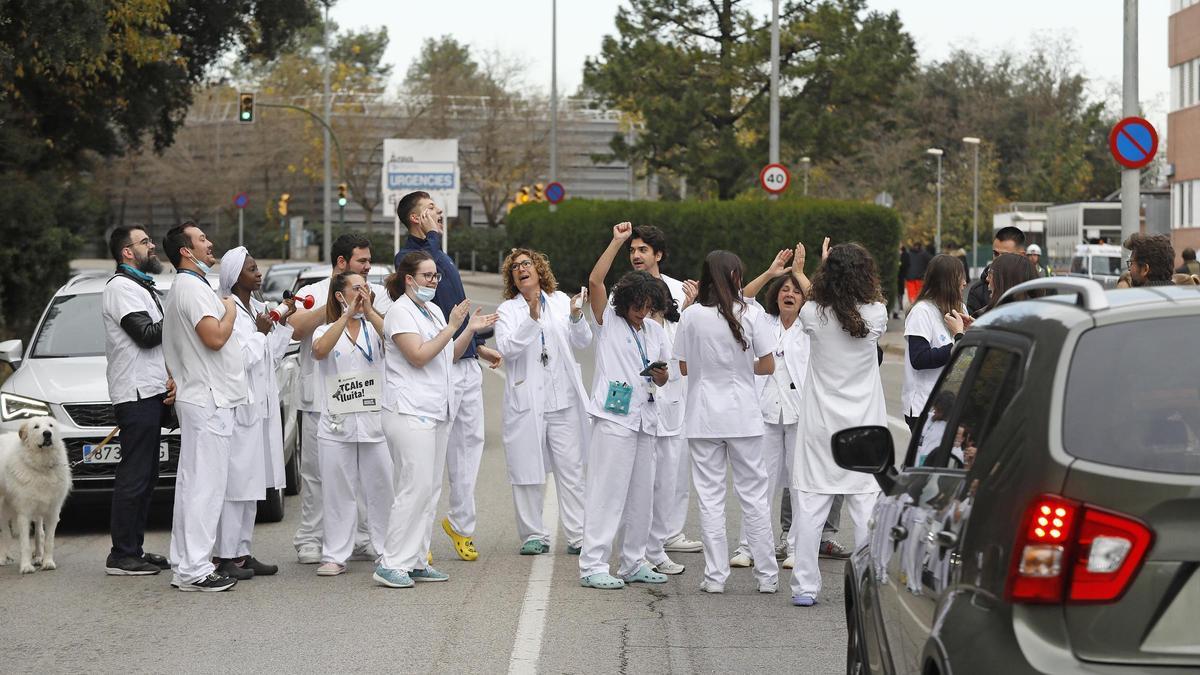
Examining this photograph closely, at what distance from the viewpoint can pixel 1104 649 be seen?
10.8ft

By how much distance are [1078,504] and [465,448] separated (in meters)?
7.19

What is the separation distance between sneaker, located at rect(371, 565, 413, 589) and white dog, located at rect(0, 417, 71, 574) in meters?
2.04

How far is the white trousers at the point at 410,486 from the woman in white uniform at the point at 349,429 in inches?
19.4

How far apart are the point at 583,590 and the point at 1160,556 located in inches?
236

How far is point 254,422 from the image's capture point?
9.53 meters

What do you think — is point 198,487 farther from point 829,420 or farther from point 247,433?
point 829,420

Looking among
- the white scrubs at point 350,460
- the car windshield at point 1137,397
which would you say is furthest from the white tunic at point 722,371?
the car windshield at point 1137,397

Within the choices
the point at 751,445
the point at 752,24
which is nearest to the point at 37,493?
the point at 751,445

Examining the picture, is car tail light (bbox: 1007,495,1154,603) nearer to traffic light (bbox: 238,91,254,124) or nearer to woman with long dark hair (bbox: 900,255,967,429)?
woman with long dark hair (bbox: 900,255,967,429)

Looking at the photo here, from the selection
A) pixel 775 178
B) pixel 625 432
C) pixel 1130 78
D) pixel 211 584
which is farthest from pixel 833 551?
pixel 775 178

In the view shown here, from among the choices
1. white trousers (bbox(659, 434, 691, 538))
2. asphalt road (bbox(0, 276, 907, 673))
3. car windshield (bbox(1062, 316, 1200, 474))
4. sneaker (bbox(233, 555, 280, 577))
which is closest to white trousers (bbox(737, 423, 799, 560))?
white trousers (bbox(659, 434, 691, 538))

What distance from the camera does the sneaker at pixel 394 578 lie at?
9.12 metres

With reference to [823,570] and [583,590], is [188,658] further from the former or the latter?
[823,570]

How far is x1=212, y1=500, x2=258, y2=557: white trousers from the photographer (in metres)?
9.47
